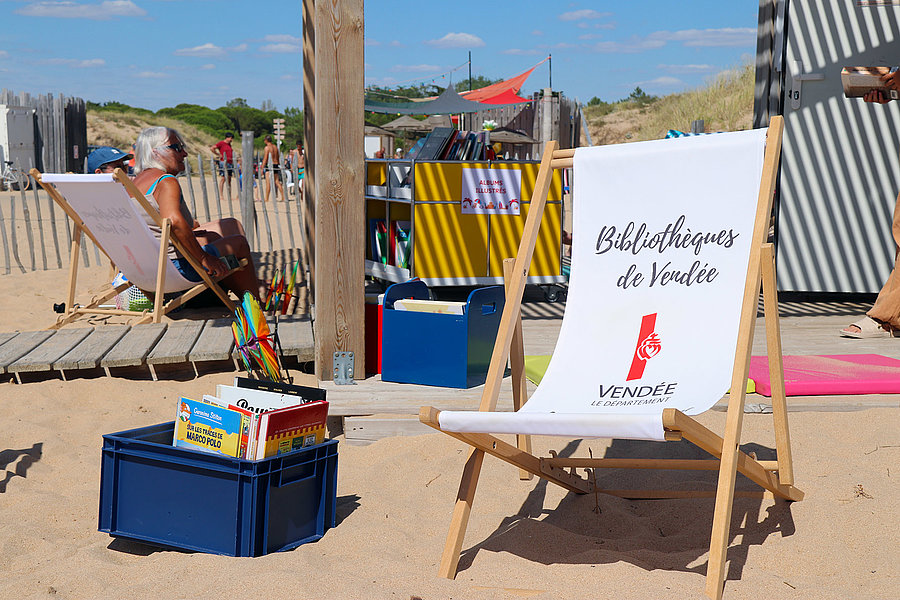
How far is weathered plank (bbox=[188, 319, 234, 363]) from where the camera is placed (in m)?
4.21

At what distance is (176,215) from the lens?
17.3 feet

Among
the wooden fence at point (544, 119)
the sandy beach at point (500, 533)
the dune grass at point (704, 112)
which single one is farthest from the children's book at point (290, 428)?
the dune grass at point (704, 112)

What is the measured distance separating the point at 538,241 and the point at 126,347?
338 centimetres

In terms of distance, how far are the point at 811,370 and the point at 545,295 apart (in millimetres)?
3324

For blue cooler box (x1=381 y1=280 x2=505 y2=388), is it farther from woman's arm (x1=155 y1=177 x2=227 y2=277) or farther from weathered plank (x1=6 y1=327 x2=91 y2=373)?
woman's arm (x1=155 y1=177 x2=227 y2=277)

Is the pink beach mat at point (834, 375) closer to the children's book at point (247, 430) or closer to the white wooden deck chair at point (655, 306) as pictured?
the white wooden deck chair at point (655, 306)

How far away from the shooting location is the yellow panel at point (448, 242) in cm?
658

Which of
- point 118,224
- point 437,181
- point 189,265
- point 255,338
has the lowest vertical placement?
point 255,338

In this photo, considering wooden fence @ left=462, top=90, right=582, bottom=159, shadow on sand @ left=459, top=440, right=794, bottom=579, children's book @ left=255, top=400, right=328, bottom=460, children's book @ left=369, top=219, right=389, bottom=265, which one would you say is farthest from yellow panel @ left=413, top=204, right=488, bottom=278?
wooden fence @ left=462, top=90, right=582, bottom=159

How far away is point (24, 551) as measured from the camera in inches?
95.8

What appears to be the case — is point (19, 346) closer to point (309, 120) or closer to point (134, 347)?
point (134, 347)

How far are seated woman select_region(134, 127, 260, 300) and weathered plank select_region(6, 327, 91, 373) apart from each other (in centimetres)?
87

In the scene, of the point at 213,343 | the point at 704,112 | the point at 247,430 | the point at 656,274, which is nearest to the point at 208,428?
the point at 247,430

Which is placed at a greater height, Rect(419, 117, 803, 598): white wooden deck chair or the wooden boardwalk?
Rect(419, 117, 803, 598): white wooden deck chair
